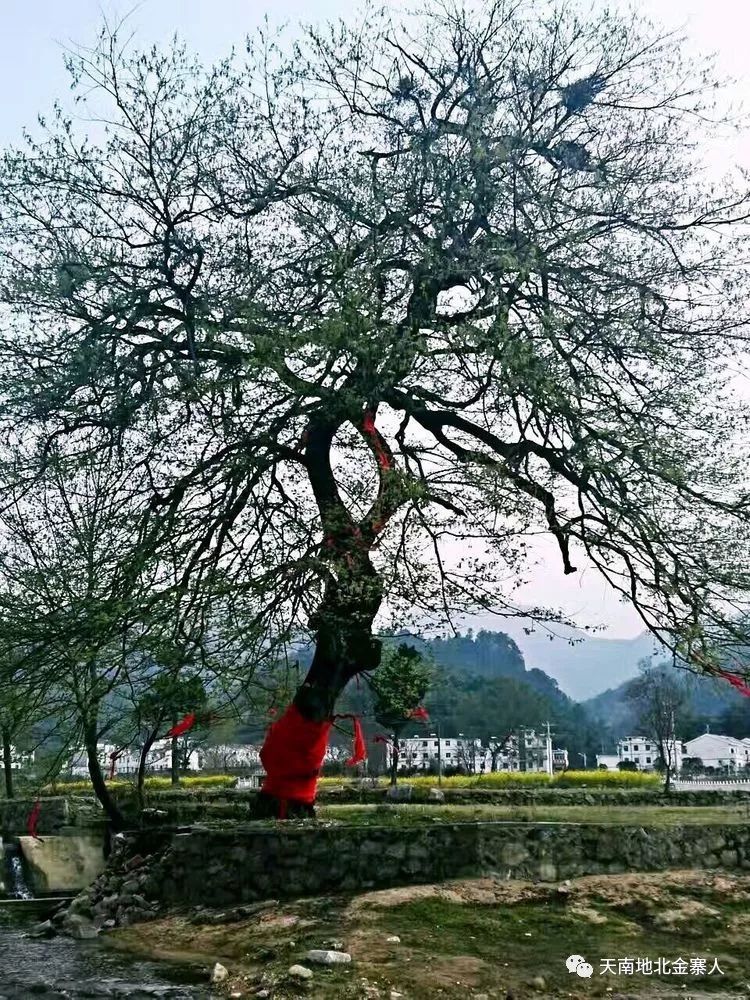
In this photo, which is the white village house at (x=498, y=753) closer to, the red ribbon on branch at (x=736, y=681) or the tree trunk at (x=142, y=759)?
the tree trunk at (x=142, y=759)

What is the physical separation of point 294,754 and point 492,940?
5667 millimetres

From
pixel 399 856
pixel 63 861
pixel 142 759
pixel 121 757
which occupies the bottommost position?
pixel 63 861

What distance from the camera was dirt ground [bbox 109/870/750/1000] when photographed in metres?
8.90

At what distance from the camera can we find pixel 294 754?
15336mm

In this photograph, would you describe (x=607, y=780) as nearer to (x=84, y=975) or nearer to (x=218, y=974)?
(x=84, y=975)

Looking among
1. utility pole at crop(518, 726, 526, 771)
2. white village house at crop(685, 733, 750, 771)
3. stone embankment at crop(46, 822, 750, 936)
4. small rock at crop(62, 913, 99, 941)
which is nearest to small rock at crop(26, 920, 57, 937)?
small rock at crop(62, 913, 99, 941)

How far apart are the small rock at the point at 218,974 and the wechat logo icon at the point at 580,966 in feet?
10.3

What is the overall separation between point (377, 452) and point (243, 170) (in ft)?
13.8

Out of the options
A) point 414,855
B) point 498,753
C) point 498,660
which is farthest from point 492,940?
point 498,660

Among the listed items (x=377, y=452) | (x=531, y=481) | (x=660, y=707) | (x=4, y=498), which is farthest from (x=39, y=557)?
(x=660, y=707)

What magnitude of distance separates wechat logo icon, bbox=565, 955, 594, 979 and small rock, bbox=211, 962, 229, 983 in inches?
124

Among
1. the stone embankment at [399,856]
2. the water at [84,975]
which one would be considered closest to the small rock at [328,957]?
the water at [84,975]

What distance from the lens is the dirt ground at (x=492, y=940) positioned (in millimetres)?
8898

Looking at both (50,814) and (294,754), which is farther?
(50,814)
